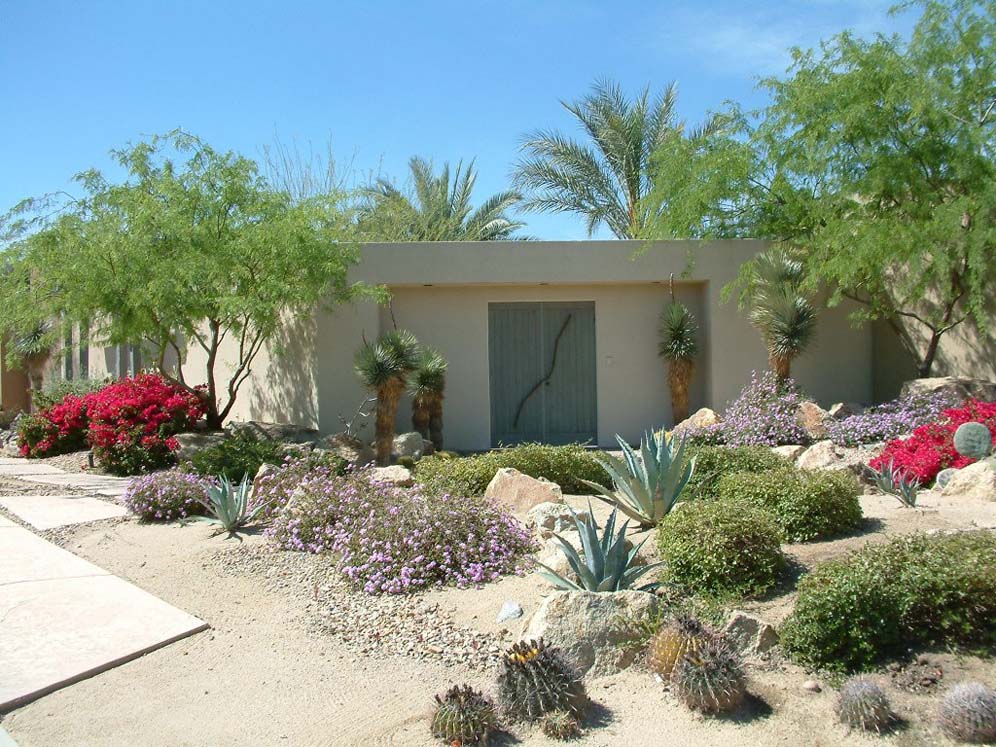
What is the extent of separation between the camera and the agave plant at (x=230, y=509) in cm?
751

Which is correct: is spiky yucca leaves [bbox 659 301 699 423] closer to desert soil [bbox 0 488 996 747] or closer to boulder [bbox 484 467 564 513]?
boulder [bbox 484 467 564 513]

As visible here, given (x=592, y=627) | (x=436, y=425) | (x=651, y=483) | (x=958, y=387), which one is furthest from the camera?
(x=436, y=425)

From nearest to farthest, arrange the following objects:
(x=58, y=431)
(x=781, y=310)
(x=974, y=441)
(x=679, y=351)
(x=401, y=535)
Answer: (x=401, y=535)
(x=974, y=441)
(x=781, y=310)
(x=679, y=351)
(x=58, y=431)

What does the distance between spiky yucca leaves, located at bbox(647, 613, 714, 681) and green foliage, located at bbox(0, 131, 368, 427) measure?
26.1 ft

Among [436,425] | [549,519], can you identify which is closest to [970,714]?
[549,519]

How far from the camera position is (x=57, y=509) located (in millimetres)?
9055

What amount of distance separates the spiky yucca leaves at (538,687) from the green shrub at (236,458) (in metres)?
6.03

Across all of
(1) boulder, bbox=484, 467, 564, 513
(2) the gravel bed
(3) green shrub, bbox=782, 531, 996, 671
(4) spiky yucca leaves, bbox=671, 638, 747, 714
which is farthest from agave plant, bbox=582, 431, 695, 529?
(4) spiky yucca leaves, bbox=671, 638, 747, 714

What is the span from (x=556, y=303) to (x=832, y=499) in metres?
8.65

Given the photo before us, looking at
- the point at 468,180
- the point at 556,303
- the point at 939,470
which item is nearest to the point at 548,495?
the point at 939,470

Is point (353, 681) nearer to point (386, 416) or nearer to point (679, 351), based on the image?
point (386, 416)

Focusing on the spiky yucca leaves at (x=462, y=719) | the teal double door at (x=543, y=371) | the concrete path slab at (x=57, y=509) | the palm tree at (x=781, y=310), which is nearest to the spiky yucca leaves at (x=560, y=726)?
the spiky yucca leaves at (x=462, y=719)

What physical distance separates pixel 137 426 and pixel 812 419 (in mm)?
8880

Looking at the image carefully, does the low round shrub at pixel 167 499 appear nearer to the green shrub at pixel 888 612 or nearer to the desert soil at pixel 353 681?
the desert soil at pixel 353 681
